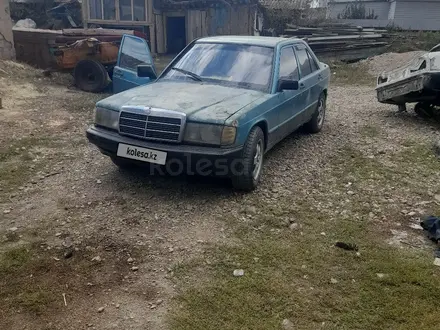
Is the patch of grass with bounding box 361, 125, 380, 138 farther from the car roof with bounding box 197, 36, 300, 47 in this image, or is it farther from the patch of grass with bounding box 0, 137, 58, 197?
the patch of grass with bounding box 0, 137, 58, 197

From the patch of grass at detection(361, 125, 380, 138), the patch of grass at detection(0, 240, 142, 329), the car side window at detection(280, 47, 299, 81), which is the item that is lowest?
the patch of grass at detection(0, 240, 142, 329)

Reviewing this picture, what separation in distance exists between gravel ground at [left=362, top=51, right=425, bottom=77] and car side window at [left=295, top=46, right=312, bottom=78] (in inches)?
344

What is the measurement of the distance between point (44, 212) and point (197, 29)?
55.0 feet

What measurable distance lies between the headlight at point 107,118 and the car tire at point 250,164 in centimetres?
136

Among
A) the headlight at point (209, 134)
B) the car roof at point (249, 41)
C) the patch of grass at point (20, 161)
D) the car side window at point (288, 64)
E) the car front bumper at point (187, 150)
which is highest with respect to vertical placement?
the car roof at point (249, 41)

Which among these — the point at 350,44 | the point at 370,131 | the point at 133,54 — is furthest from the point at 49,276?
the point at 350,44

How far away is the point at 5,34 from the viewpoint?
12.3m

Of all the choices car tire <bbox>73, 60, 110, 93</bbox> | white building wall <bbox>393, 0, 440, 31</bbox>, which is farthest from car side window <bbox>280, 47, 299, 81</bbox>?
white building wall <bbox>393, 0, 440, 31</bbox>

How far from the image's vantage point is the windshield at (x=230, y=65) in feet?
17.3

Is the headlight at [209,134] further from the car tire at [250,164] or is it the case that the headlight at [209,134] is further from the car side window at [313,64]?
the car side window at [313,64]

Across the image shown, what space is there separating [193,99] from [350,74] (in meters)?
11.3

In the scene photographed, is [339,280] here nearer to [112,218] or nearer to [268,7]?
[112,218]

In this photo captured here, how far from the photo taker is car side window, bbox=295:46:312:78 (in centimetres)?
623

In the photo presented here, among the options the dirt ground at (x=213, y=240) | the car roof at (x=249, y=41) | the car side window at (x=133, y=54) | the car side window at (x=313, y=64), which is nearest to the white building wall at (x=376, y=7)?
the car side window at (x=133, y=54)
